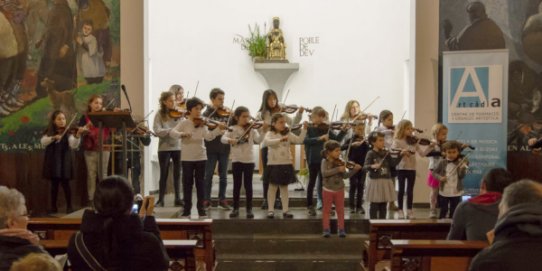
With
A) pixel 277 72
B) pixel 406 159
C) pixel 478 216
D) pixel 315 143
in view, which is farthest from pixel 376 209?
pixel 277 72

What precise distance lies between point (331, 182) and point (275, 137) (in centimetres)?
90

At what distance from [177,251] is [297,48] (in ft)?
30.0

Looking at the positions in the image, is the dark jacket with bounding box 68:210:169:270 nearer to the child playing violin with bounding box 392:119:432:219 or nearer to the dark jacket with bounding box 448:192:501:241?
the dark jacket with bounding box 448:192:501:241

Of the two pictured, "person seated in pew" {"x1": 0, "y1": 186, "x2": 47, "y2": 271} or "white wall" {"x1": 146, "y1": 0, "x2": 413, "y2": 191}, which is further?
"white wall" {"x1": 146, "y1": 0, "x2": 413, "y2": 191}

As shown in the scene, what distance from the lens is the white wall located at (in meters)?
13.3

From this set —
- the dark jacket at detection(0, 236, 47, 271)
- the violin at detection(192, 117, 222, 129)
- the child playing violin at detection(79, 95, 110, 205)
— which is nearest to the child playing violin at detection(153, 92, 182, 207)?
the violin at detection(192, 117, 222, 129)

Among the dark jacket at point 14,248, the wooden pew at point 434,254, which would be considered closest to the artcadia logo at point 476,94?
the wooden pew at point 434,254

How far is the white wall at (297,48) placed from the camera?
43.5ft

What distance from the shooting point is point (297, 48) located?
13.5 metres

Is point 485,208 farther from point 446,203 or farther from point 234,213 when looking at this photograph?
point 234,213

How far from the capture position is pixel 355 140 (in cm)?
888

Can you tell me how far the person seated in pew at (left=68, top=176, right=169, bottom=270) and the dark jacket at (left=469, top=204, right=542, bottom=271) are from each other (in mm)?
1633

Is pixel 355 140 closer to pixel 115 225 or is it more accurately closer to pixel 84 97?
pixel 84 97

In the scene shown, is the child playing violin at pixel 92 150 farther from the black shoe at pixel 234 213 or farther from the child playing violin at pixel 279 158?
the child playing violin at pixel 279 158
